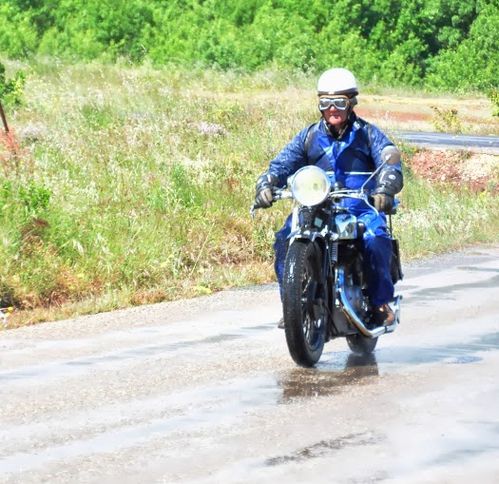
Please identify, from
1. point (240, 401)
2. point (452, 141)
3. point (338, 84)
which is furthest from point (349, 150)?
point (452, 141)

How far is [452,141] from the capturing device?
29391mm

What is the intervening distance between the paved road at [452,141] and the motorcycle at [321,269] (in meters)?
14.9

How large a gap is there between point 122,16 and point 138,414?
190 feet

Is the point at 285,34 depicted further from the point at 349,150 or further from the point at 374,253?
the point at 374,253

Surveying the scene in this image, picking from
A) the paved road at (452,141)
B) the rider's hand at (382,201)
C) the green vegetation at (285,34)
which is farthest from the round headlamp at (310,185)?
the green vegetation at (285,34)

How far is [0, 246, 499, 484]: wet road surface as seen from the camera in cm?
706

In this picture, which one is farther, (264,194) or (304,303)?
(264,194)

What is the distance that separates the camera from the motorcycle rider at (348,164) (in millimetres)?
9992

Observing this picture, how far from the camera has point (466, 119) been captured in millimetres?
39406

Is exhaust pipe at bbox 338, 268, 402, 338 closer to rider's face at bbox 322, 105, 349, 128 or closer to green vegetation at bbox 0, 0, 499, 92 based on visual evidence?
rider's face at bbox 322, 105, 349, 128

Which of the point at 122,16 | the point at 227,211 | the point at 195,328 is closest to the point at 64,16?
the point at 122,16

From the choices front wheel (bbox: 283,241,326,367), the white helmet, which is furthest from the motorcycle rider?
front wheel (bbox: 283,241,326,367)

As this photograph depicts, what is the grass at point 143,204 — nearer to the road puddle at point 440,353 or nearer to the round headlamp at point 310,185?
the road puddle at point 440,353

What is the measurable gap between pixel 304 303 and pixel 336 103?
4.51 feet
